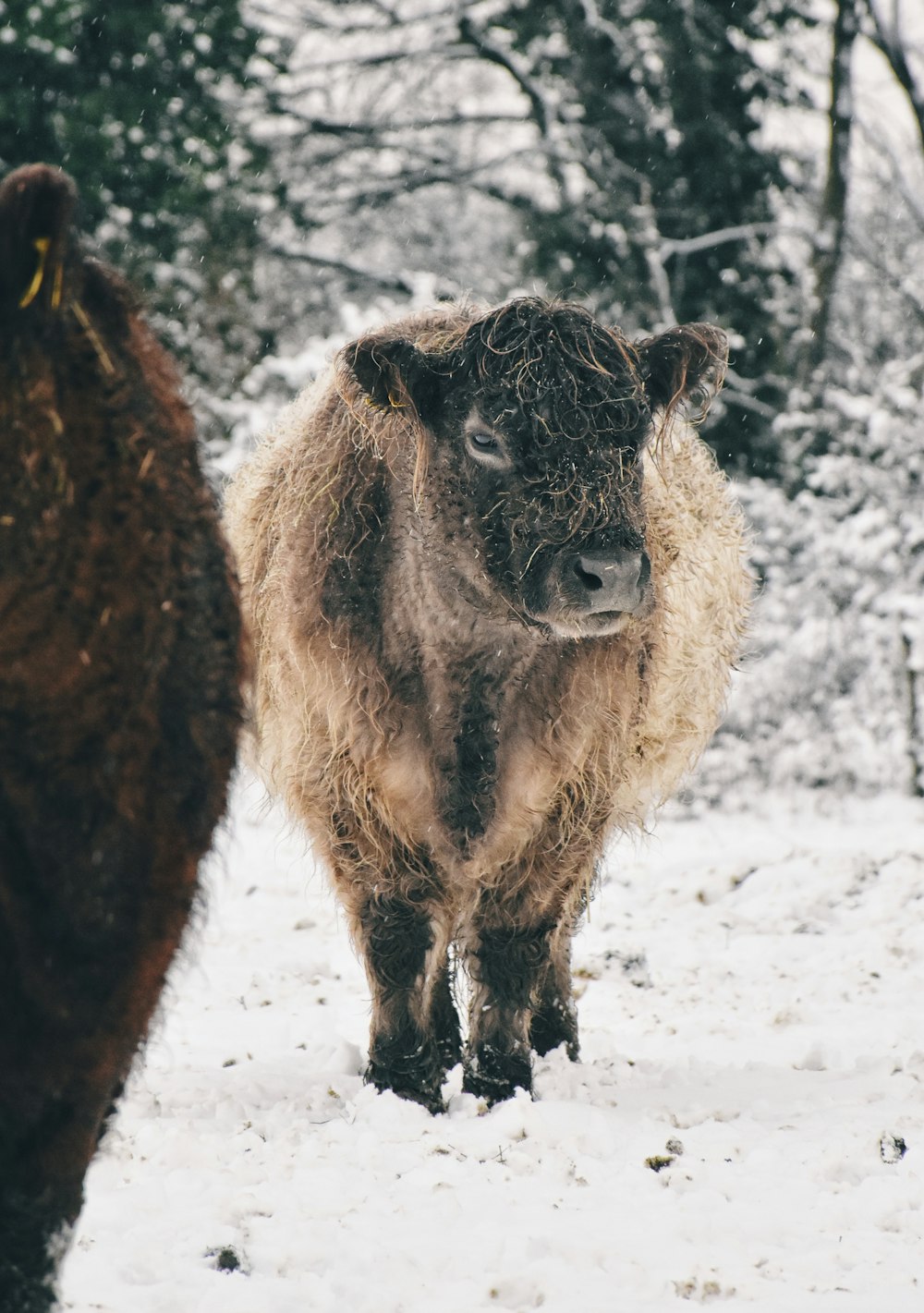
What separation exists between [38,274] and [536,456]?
2049mm

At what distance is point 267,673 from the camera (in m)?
4.27

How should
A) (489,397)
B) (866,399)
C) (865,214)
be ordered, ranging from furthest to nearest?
(865,214), (866,399), (489,397)

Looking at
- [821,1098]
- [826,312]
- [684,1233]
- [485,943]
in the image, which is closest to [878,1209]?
[684,1233]

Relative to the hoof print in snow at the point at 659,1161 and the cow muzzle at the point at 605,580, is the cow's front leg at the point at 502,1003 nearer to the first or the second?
the hoof print in snow at the point at 659,1161

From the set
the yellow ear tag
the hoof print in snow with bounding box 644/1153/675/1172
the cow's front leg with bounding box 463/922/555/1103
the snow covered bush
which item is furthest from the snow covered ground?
the snow covered bush

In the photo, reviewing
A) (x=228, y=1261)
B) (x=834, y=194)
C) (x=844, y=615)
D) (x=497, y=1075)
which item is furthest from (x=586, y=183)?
(x=228, y=1261)

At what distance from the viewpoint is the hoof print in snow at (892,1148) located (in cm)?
315

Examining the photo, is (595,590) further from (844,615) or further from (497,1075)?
(844,615)

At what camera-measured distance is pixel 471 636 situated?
372cm

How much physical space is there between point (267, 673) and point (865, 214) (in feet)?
49.2

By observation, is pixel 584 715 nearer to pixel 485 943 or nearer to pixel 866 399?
pixel 485 943

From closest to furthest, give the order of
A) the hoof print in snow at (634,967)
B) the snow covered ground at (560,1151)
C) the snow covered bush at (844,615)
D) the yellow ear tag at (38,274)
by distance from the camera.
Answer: the yellow ear tag at (38,274), the snow covered ground at (560,1151), the hoof print in snow at (634,967), the snow covered bush at (844,615)

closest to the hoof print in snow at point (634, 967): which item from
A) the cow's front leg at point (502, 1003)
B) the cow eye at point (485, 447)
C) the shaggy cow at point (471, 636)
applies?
the shaggy cow at point (471, 636)

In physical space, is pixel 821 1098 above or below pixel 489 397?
below
